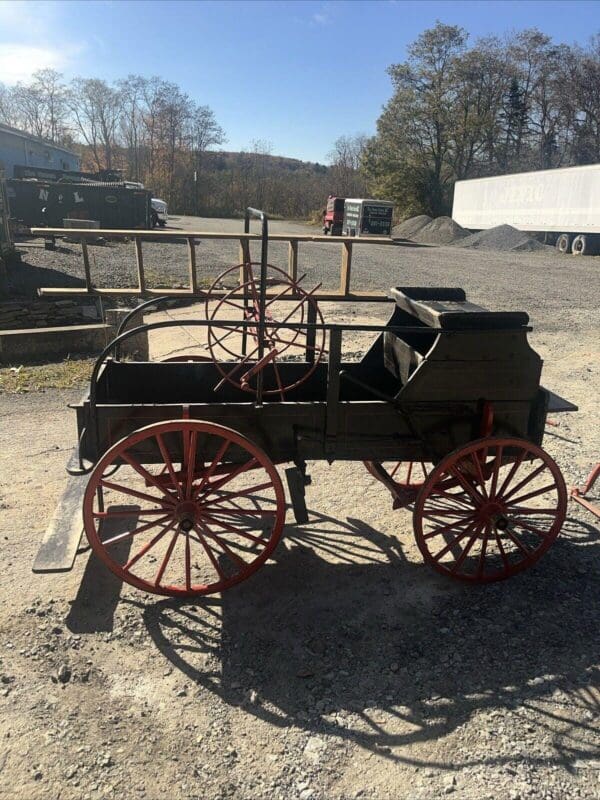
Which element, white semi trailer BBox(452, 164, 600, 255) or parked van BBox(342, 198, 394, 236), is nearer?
white semi trailer BBox(452, 164, 600, 255)

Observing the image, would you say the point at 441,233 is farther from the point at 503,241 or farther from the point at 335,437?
the point at 335,437

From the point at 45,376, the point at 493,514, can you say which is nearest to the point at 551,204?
the point at 45,376

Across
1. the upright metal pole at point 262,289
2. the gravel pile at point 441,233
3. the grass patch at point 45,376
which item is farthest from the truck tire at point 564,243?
the upright metal pole at point 262,289

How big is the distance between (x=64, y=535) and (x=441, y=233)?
105ft

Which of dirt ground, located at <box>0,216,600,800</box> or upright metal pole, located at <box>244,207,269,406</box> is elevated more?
upright metal pole, located at <box>244,207,269,406</box>

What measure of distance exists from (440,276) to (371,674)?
1592cm

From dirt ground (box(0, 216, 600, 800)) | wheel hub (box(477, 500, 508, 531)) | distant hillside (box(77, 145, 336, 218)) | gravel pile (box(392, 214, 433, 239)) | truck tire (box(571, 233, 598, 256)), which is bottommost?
dirt ground (box(0, 216, 600, 800))

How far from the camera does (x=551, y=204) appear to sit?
2767 centimetres

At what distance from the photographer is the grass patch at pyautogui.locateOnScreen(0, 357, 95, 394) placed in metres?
6.91

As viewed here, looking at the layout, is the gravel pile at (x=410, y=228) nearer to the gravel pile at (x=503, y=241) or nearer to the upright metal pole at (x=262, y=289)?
the gravel pile at (x=503, y=241)

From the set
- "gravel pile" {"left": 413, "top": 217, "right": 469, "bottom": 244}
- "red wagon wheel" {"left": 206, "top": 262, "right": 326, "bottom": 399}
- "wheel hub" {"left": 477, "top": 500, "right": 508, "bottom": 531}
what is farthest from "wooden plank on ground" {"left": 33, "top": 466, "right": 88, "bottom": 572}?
"gravel pile" {"left": 413, "top": 217, "right": 469, "bottom": 244}

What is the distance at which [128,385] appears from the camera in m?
4.04

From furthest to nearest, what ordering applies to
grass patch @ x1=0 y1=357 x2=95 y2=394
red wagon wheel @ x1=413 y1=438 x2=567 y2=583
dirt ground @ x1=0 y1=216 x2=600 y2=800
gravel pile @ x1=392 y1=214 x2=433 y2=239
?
gravel pile @ x1=392 y1=214 x2=433 y2=239 < grass patch @ x1=0 y1=357 x2=95 y2=394 < red wagon wheel @ x1=413 y1=438 x2=567 y2=583 < dirt ground @ x1=0 y1=216 x2=600 y2=800

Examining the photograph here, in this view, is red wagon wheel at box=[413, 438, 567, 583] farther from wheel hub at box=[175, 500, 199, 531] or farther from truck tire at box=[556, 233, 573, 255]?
truck tire at box=[556, 233, 573, 255]
